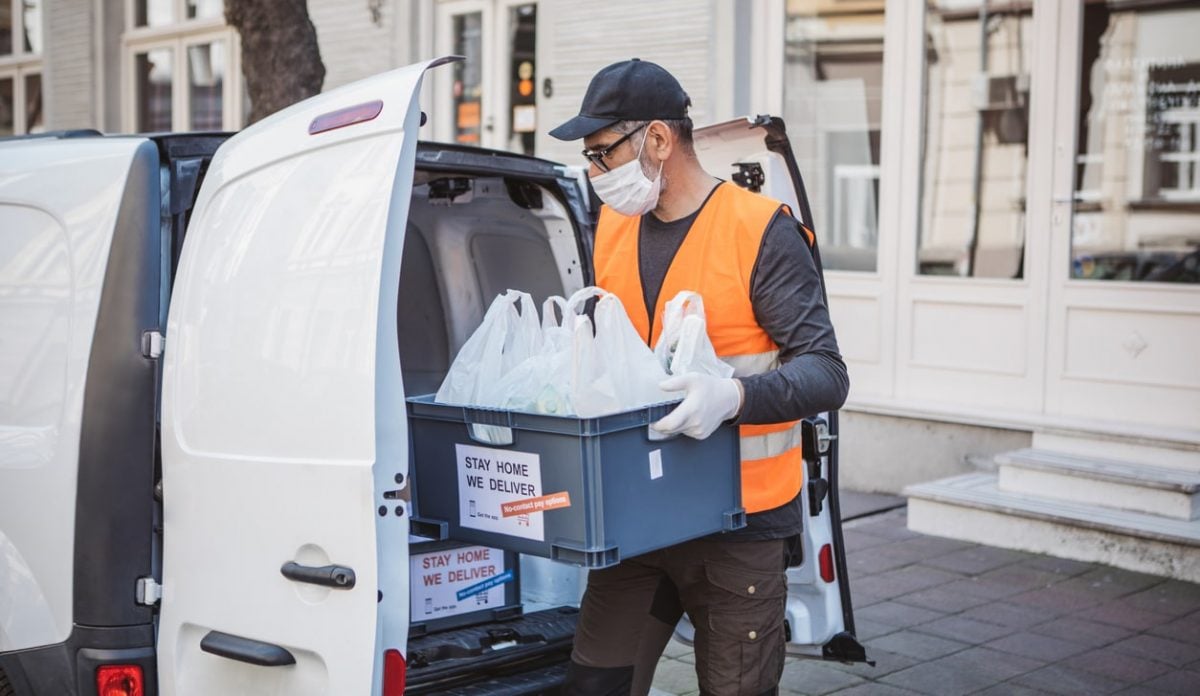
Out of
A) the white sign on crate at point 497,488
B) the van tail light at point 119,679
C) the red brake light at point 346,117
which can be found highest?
the red brake light at point 346,117

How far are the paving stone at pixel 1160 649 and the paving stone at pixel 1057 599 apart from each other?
1.30 feet

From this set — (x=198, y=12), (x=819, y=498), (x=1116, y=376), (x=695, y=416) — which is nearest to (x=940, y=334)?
(x=1116, y=376)

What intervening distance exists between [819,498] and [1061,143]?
4.12 m

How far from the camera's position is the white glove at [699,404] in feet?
8.87

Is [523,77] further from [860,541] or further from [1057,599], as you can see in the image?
[1057,599]

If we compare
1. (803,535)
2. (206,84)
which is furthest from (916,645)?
(206,84)

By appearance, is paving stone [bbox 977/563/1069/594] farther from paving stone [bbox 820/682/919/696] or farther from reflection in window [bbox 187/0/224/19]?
reflection in window [bbox 187/0/224/19]

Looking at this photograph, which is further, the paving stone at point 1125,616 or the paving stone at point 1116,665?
the paving stone at point 1125,616

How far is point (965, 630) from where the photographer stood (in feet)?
17.9

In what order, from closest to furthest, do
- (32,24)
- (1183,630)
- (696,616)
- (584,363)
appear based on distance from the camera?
(584,363), (696,616), (1183,630), (32,24)

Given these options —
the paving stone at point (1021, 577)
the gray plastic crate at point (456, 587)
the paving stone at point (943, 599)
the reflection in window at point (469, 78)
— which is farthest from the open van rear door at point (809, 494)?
the reflection in window at point (469, 78)

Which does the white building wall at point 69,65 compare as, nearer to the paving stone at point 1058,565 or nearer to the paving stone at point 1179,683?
the paving stone at point 1058,565

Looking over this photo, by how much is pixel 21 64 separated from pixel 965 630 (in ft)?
45.2

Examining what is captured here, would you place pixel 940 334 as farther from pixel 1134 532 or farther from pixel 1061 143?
pixel 1134 532
